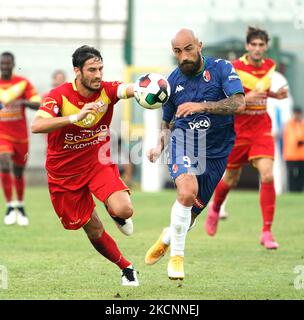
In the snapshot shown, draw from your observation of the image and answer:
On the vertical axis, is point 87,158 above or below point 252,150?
below

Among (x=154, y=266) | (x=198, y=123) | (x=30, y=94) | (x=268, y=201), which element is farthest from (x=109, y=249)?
(x=30, y=94)

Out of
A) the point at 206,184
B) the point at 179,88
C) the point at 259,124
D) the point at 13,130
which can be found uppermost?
the point at 13,130

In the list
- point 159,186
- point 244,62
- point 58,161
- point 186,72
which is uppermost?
point 159,186

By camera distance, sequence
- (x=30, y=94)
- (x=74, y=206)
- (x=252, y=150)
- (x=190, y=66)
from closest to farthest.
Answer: (x=74, y=206) < (x=190, y=66) < (x=252, y=150) < (x=30, y=94)

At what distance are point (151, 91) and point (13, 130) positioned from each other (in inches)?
268

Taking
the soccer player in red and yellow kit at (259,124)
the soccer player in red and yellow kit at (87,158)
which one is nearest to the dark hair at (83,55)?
the soccer player in red and yellow kit at (87,158)

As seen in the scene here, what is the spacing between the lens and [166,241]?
30.4 feet

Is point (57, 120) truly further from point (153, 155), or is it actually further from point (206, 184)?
point (206, 184)

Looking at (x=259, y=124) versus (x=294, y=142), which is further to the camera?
(x=294, y=142)

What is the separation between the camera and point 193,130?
30.7ft

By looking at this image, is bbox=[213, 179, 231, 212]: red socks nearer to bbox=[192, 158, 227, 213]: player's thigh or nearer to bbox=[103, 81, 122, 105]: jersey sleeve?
bbox=[192, 158, 227, 213]: player's thigh
